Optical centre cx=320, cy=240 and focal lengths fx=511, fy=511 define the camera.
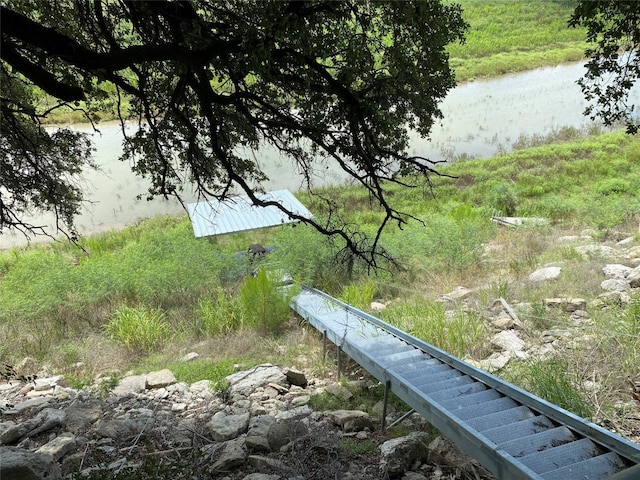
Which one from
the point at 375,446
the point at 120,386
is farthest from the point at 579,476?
the point at 120,386

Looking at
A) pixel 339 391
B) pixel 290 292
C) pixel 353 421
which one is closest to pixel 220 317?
pixel 290 292

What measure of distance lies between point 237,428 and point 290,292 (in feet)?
10.3

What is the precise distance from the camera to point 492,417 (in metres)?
3.38

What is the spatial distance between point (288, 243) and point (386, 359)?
14.5 feet

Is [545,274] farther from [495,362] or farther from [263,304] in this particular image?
[263,304]

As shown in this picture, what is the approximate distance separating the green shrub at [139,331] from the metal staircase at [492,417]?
9.82 feet

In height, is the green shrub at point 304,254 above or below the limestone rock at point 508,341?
above

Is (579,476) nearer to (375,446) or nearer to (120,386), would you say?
(375,446)

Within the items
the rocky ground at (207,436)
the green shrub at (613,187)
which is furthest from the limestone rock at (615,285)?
the green shrub at (613,187)

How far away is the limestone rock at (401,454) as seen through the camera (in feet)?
11.0

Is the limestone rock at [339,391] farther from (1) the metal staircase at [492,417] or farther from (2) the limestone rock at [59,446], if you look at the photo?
(2) the limestone rock at [59,446]

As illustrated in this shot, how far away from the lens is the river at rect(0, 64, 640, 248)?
16203mm

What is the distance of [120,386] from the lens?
5602 mm

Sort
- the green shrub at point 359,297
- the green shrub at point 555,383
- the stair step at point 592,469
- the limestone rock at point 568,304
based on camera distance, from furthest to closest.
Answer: the green shrub at point 359,297, the limestone rock at point 568,304, the green shrub at point 555,383, the stair step at point 592,469
